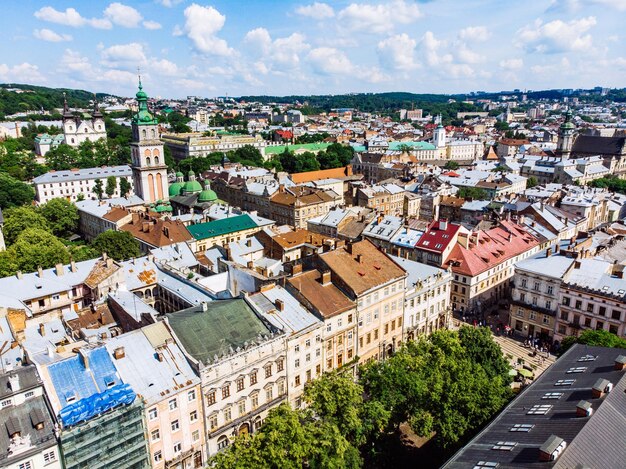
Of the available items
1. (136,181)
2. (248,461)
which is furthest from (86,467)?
(136,181)

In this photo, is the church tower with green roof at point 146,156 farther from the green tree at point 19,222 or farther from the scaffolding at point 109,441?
the scaffolding at point 109,441

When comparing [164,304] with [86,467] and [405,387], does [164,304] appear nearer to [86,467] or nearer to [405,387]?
[86,467]

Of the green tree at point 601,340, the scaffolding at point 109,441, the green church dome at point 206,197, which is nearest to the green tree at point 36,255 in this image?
the green church dome at point 206,197

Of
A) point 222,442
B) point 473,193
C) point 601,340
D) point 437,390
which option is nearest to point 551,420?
point 437,390

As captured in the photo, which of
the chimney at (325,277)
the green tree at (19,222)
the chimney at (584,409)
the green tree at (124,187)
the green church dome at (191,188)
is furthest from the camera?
the green tree at (124,187)

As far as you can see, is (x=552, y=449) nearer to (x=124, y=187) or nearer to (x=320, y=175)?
(x=320, y=175)

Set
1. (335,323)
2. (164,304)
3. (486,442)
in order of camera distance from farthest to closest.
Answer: (164,304)
(335,323)
(486,442)
